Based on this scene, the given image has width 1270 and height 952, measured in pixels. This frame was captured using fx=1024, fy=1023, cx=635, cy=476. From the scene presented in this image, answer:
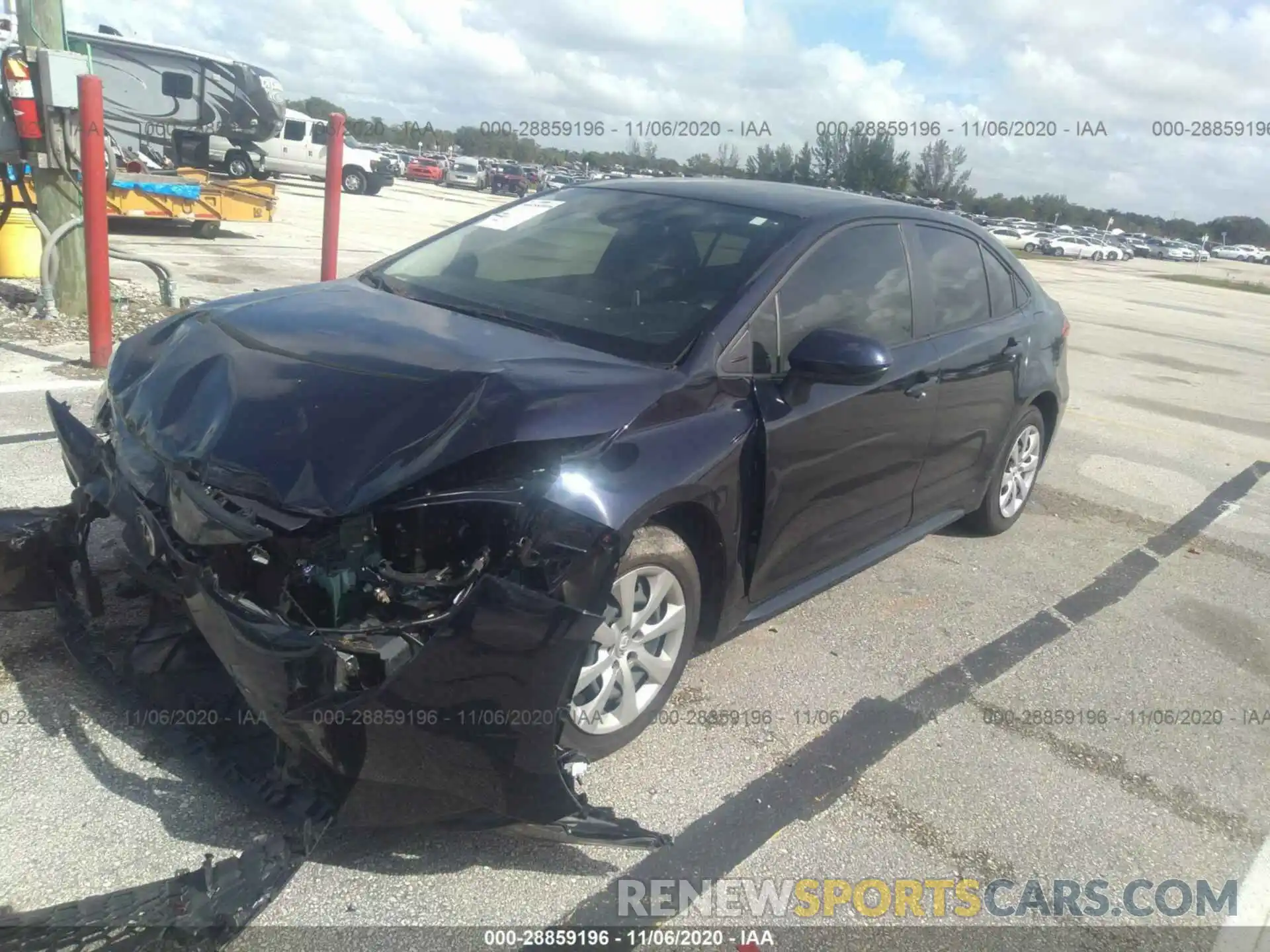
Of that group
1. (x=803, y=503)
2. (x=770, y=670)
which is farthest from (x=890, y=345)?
(x=770, y=670)

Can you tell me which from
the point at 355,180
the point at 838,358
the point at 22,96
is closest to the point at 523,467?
the point at 838,358

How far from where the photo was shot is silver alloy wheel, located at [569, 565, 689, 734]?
9.89 feet

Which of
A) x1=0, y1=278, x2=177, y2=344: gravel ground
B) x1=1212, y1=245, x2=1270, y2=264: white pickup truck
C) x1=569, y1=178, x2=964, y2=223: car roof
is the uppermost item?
x1=569, y1=178, x2=964, y2=223: car roof

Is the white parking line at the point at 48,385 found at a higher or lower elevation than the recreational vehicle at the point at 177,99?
lower

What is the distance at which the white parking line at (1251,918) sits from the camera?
2.80m

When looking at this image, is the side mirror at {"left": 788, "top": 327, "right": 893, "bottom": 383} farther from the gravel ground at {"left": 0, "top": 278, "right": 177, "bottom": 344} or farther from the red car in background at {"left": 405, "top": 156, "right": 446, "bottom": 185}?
the red car in background at {"left": 405, "top": 156, "right": 446, "bottom": 185}

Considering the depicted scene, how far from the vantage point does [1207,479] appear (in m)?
7.56

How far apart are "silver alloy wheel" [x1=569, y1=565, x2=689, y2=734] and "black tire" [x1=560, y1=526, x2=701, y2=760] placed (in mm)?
17

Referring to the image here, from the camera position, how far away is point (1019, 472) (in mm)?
5750

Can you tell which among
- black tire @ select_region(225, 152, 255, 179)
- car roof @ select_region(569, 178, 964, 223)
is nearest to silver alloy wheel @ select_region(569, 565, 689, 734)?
car roof @ select_region(569, 178, 964, 223)

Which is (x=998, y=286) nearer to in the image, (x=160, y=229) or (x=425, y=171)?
(x=160, y=229)

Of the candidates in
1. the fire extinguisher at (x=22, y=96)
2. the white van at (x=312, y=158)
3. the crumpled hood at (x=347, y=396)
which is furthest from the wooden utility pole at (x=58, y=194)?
the white van at (x=312, y=158)

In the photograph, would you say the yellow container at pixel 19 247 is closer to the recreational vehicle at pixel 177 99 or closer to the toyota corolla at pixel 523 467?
the toyota corolla at pixel 523 467

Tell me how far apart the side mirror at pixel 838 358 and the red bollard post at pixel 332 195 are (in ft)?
22.2
